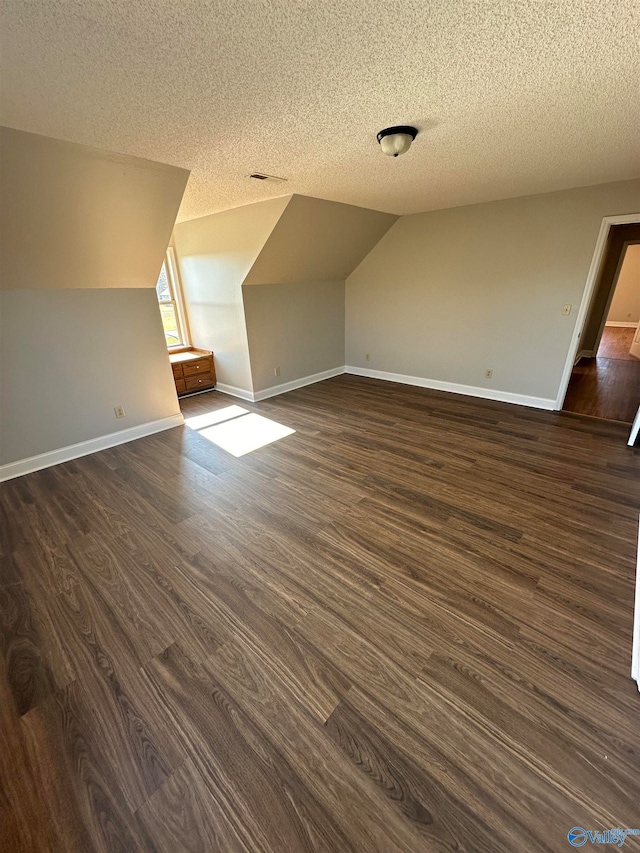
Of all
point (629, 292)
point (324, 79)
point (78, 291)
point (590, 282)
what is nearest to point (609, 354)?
point (629, 292)

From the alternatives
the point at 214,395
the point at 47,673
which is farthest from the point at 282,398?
the point at 47,673

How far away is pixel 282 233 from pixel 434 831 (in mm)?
4323

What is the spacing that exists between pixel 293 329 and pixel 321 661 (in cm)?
426

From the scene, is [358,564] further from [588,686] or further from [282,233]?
[282,233]

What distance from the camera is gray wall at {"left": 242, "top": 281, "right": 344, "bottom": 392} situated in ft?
14.8

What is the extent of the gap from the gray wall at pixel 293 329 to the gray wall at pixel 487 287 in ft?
1.77

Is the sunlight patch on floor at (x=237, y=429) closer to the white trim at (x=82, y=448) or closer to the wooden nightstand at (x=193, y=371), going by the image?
the white trim at (x=82, y=448)

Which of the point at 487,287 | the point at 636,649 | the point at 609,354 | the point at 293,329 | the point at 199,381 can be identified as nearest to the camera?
the point at 636,649

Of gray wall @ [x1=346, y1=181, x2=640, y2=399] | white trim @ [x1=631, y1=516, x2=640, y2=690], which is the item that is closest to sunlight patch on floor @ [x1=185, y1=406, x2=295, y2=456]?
gray wall @ [x1=346, y1=181, x2=640, y2=399]

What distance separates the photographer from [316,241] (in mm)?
4172

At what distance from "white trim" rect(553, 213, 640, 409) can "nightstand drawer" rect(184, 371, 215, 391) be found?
4636mm

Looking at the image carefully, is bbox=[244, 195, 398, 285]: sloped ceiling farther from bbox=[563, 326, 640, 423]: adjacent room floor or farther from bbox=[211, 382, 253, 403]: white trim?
bbox=[563, 326, 640, 423]: adjacent room floor

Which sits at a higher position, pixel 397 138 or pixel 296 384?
pixel 397 138

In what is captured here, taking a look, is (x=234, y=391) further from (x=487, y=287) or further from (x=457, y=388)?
(x=487, y=287)
